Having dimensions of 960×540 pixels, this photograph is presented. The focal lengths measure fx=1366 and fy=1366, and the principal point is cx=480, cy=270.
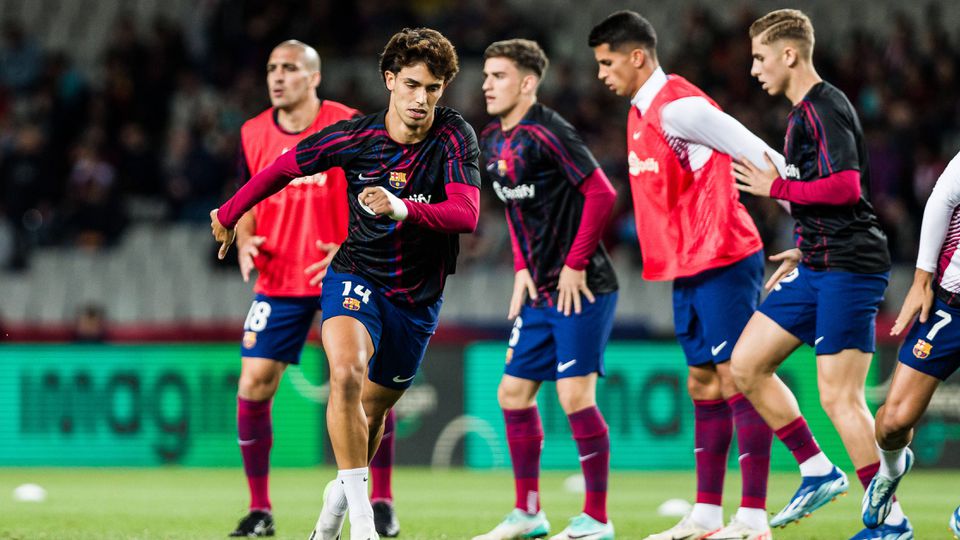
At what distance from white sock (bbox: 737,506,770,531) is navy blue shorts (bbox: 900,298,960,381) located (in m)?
1.01

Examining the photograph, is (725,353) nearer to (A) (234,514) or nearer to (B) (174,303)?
(A) (234,514)

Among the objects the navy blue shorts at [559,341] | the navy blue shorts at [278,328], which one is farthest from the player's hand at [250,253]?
the navy blue shorts at [559,341]

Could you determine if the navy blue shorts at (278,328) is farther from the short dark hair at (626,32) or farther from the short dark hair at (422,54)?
the short dark hair at (626,32)

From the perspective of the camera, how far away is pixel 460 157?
6.32 metres

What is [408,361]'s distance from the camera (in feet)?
21.4

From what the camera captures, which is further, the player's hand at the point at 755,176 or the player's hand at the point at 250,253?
the player's hand at the point at 250,253

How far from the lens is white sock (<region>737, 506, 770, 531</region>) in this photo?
258 inches

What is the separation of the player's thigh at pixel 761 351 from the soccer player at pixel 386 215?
1460 millimetres

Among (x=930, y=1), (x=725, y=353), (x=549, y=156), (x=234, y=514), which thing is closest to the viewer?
(x=725, y=353)

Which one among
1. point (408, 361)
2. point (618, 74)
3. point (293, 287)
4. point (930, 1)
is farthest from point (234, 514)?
point (930, 1)

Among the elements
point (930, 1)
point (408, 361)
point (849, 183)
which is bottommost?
point (408, 361)

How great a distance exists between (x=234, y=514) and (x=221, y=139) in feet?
28.6

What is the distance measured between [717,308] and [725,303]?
53 mm

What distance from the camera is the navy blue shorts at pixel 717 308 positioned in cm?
677
